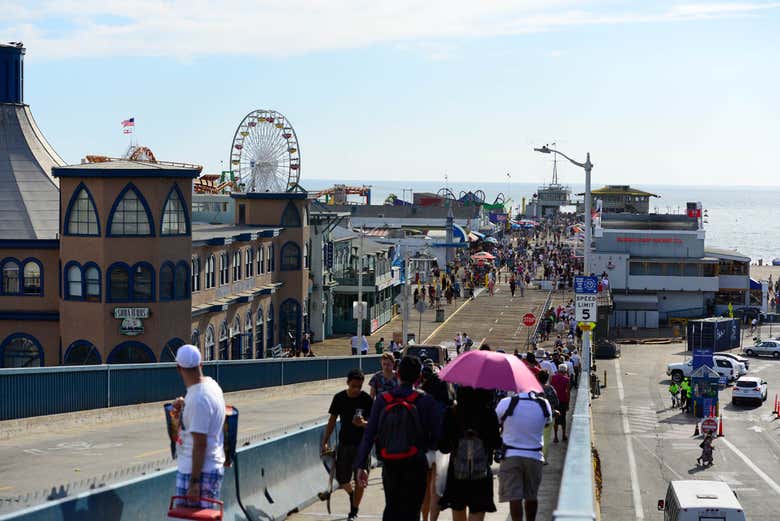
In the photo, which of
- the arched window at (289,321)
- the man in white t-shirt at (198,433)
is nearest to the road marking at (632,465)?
the arched window at (289,321)

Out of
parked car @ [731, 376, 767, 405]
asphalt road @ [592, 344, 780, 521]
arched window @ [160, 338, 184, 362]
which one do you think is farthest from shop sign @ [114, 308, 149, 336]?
parked car @ [731, 376, 767, 405]

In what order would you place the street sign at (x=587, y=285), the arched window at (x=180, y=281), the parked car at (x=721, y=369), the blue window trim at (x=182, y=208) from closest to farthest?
1. the street sign at (x=587, y=285)
2. the blue window trim at (x=182, y=208)
3. the arched window at (x=180, y=281)
4. the parked car at (x=721, y=369)

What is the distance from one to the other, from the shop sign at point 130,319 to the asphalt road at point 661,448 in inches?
551

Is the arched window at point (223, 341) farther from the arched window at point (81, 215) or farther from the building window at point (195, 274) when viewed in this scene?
the arched window at point (81, 215)

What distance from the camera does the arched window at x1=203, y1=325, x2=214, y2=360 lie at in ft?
131

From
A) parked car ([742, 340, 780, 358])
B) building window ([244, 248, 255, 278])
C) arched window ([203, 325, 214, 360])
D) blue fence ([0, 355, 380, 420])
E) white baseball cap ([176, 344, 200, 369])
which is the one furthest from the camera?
parked car ([742, 340, 780, 358])

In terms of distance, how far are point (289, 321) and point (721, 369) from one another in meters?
19.5

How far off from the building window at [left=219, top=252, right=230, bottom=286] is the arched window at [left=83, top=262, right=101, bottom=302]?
21.9 ft

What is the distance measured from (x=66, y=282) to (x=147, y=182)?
3.89 meters

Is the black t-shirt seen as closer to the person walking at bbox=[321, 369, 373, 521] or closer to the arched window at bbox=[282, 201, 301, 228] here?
the person walking at bbox=[321, 369, 373, 521]

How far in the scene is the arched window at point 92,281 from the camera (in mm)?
36094

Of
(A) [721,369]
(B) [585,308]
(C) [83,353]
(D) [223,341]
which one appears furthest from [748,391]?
(C) [83,353]

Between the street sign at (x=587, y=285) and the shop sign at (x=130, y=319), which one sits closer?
the street sign at (x=587, y=285)

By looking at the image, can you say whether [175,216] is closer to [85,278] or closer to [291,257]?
[85,278]
